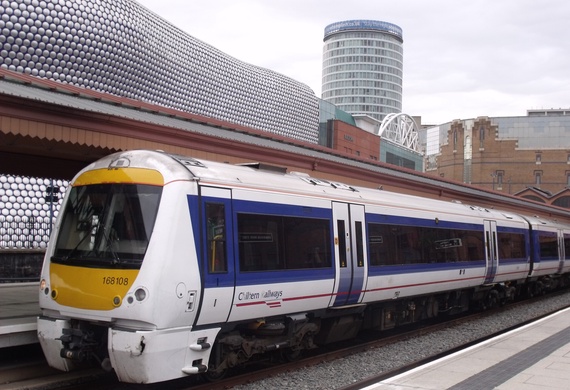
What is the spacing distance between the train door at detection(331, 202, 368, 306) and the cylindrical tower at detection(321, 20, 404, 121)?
611 ft

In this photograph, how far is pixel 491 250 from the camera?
1756 cm

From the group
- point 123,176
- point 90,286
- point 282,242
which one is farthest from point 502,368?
point 123,176

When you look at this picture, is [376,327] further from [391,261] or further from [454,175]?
[454,175]

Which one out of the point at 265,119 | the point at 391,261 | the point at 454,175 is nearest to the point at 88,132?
the point at 391,261

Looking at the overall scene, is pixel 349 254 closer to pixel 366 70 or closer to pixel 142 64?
pixel 142 64

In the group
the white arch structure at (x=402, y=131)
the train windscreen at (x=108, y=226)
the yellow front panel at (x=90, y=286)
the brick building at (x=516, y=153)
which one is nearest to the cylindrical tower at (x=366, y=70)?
the white arch structure at (x=402, y=131)

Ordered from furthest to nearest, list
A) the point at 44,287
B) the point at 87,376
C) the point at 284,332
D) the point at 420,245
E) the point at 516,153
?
the point at 516,153 → the point at 420,245 → the point at 284,332 → the point at 87,376 → the point at 44,287

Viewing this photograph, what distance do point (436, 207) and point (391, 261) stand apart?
3.07 meters

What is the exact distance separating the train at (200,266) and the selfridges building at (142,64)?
27.4m

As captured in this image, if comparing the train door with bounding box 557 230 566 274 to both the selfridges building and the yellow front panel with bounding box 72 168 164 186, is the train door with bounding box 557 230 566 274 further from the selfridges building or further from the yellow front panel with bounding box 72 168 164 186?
the selfridges building

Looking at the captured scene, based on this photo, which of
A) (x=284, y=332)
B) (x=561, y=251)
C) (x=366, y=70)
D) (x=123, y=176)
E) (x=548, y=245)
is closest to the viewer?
(x=123, y=176)

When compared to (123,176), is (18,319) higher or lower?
lower

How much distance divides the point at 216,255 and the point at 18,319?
3415 millimetres

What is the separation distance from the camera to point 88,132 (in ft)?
36.0
